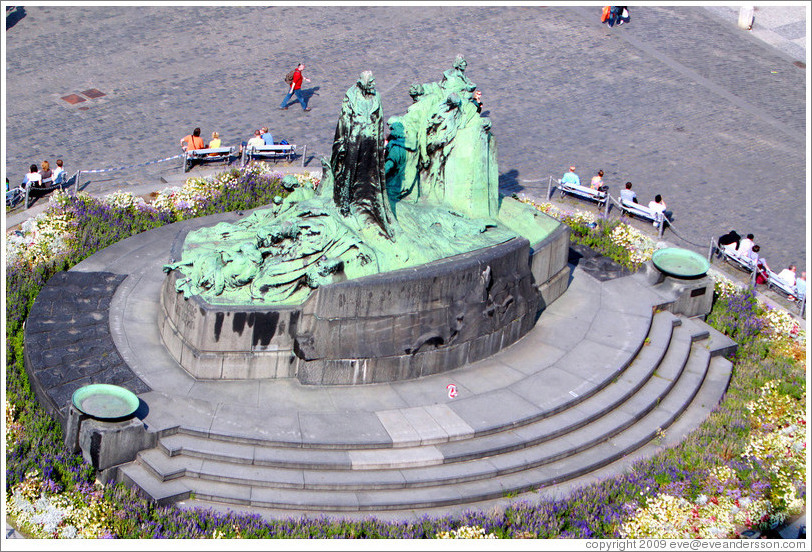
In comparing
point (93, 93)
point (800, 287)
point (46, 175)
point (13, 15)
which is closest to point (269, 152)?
point (46, 175)

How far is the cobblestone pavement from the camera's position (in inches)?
1093

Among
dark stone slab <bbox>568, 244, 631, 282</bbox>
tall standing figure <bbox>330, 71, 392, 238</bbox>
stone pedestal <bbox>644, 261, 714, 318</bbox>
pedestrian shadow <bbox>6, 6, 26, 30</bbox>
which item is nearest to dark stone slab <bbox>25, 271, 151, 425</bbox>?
tall standing figure <bbox>330, 71, 392, 238</bbox>

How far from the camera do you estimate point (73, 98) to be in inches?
1174

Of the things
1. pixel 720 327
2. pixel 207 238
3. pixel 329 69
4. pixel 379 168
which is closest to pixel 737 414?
pixel 720 327

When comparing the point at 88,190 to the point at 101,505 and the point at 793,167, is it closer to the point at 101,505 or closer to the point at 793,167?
the point at 101,505

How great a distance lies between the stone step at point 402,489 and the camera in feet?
56.0

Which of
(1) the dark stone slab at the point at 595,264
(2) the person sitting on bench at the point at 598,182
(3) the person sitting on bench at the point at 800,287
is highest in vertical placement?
(2) the person sitting on bench at the point at 598,182

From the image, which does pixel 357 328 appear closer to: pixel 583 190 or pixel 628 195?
pixel 583 190

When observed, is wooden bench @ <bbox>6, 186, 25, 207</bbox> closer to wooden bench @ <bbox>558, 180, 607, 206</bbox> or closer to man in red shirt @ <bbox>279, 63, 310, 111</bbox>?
man in red shirt @ <bbox>279, 63, 310, 111</bbox>

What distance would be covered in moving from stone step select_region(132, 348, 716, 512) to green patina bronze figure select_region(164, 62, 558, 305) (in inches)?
120

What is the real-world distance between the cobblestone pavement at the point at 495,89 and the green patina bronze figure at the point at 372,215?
6.42m

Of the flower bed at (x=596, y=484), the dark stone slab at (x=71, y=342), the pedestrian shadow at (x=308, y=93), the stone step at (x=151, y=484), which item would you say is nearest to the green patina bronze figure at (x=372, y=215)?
the dark stone slab at (x=71, y=342)

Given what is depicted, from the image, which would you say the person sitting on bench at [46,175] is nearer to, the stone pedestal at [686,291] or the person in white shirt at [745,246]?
the stone pedestal at [686,291]

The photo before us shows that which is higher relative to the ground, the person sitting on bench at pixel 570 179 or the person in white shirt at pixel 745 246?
the person sitting on bench at pixel 570 179
